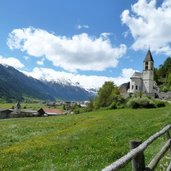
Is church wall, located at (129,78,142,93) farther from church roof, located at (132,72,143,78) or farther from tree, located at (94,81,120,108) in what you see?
tree, located at (94,81,120,108)

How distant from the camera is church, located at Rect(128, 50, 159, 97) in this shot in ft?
469

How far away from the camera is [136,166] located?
1092 centimetres

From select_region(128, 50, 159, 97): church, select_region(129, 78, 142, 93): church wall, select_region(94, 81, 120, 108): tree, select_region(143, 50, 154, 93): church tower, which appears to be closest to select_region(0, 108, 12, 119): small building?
select_region(128, 50, 159, 97): church

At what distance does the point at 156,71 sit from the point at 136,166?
16886 cm

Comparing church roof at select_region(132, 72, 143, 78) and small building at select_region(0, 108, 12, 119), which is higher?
church roof at select_region(132, 72, 143, 78)

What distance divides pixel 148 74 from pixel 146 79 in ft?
6.86

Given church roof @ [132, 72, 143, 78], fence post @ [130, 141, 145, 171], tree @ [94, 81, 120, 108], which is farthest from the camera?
church roof @ [132, 72, 143, 78]

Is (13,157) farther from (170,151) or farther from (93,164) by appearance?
(170,151)

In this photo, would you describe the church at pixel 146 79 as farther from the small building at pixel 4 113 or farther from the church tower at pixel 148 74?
the small building at pixel 4 113

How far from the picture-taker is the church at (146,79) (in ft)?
469

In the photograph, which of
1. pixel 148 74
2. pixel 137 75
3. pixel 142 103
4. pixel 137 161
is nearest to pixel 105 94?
pixel 148 74

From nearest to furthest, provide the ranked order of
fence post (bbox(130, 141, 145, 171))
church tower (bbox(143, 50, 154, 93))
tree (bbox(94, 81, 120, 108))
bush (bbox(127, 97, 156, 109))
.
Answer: fence post (bbox(130, 141, 145, 171)) → bush (bbox(127, 97, 156, 109)) → tree (bbox(94, 81, 120, 108)) → church tower (bbox(143, 50, 154, 93))

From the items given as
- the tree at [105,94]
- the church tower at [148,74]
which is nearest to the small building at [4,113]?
the tree at [105,94]

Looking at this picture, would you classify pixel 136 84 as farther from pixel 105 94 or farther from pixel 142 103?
pixel 142 103
